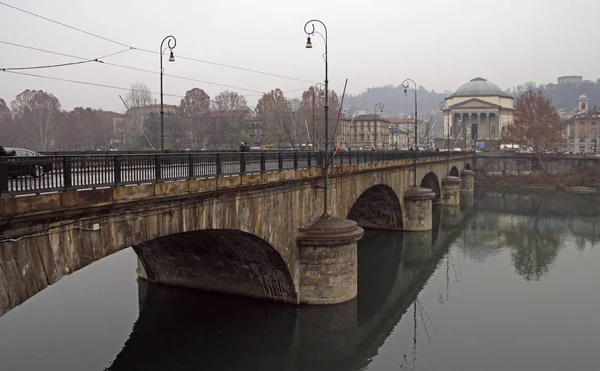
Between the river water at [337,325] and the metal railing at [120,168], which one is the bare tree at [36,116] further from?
the metal railing at [120,168]

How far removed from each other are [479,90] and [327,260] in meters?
136

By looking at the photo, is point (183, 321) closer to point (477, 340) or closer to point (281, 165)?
point (281, 165)

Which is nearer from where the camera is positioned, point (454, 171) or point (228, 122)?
point (454, 171)

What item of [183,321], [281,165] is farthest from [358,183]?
[183,321]

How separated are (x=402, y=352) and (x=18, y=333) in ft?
43.7

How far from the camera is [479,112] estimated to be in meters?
135

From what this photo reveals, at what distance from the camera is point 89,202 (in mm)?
9555

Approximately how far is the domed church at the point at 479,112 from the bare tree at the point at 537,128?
44542mm

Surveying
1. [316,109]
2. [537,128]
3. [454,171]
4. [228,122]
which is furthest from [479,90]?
[228,122]

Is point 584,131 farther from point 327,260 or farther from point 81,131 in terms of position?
point 327,260

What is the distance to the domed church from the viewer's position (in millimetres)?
134375

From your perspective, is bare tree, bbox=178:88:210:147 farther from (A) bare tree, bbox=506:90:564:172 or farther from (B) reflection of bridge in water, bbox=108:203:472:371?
(B) reflection of bridge in water, bbox=108:203:472:371

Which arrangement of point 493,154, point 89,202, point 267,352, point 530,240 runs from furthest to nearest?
point 493,154, point 530,240, point 267,352, point 89,202

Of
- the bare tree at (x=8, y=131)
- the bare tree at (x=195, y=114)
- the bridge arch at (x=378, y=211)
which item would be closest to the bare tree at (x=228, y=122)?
the bare tree at (x=195, y=114)
